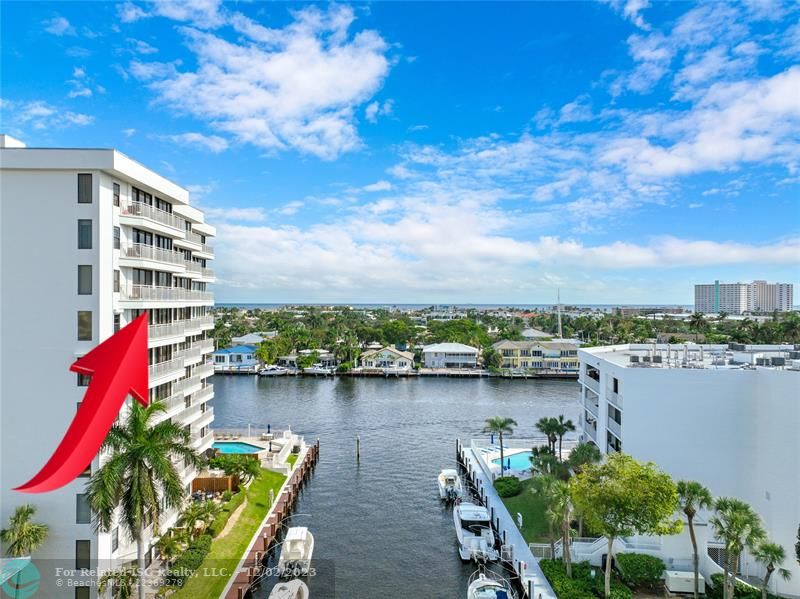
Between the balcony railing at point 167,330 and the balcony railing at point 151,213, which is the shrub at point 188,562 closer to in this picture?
the balcony railing at point 167,330

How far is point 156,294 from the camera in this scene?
100 ft

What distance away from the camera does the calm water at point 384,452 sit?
32.8m

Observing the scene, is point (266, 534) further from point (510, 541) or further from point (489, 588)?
point (510, 541)

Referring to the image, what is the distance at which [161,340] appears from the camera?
31.2 meters

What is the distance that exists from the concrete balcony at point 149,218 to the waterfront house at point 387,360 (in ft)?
291

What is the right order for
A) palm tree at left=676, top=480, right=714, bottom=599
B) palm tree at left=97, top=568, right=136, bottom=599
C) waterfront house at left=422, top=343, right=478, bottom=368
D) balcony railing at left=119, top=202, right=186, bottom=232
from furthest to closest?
1. waterfront house at left=422, top=343, right=478, bottom=368
2. balcony railing at left=119, top=202, right=186, bottom=232
3. palm tree at left=676, top=480, right=714, bottom=599
4. palm tree at left=97, top=568, right=136, bottom=599

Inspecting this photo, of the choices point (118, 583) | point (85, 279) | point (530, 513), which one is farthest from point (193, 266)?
point (530, 513)

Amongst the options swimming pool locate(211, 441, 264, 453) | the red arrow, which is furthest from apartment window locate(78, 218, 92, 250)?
swimming pool locate(211, 441, 264, 453)

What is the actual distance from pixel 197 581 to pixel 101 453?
8838mm

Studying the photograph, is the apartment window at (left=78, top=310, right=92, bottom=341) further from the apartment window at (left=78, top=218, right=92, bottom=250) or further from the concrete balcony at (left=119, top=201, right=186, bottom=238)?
the concrete balcony at (left=119, top=201, right=186, bottom=238)

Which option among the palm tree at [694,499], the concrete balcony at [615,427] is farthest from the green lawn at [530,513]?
the palm tree at [694,499]

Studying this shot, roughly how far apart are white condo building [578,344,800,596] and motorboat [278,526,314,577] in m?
20.9

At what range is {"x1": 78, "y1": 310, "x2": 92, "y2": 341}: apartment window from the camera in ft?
82.2

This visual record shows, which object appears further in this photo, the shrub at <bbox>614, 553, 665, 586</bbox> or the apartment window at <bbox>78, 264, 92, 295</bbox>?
the shrub at <bbox>614, 553, 665, 586</bbox>
